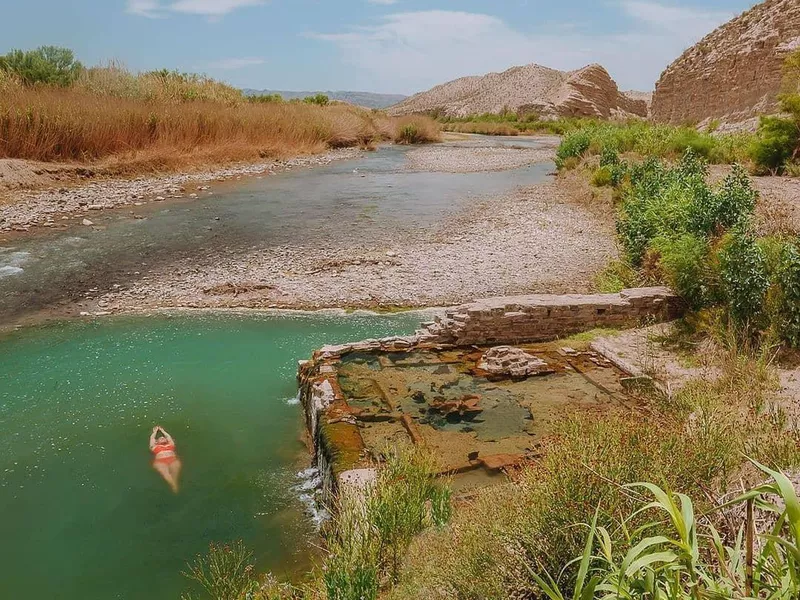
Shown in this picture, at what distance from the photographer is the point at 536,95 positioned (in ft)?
232

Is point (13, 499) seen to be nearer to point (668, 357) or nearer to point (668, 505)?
point (668, 505)

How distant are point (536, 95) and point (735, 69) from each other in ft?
162

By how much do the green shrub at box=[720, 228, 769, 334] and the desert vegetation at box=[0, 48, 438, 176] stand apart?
1669 centimetres

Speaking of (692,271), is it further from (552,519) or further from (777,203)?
(552,519)

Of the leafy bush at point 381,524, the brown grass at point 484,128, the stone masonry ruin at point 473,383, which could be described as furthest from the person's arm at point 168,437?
the brown grass at point 484,128

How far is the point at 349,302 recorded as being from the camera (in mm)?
9141

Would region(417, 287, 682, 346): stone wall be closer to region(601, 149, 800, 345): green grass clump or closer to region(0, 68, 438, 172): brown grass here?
region(601, 149, 800, 345): green grass clump

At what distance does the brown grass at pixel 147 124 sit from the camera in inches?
658

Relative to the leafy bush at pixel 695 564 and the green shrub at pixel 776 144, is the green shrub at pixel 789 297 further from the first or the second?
the green shrub at pixel 776 144

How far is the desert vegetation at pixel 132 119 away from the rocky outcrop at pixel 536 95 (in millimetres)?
36738

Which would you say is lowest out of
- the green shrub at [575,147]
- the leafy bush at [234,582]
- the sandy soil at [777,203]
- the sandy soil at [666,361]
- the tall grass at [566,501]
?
the leafy bush at [234,582]

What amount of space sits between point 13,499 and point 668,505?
5004mm

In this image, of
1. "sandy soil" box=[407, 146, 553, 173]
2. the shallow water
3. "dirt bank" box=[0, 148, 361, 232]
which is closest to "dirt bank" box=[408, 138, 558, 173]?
"sandy soil" box=[407, 146, 553, 173]

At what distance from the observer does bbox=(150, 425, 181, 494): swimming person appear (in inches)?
207
